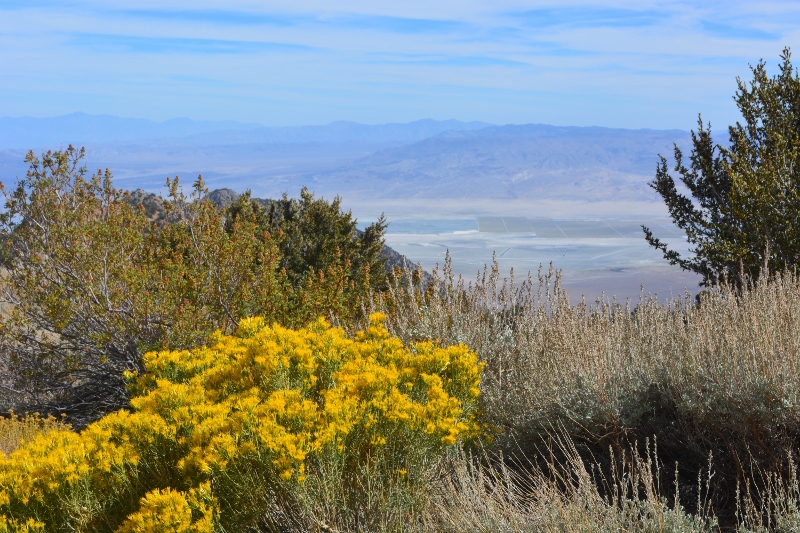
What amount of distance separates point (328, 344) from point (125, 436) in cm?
95

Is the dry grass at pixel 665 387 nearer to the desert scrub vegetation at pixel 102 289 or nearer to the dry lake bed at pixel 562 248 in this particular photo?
the desert scrub vegetation at pixel 102 289

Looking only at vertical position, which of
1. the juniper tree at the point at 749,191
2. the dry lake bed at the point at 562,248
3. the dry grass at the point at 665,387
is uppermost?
the juniper tree at the point at 749,191

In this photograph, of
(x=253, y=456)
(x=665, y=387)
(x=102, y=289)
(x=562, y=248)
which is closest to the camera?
(x=253, y=456)

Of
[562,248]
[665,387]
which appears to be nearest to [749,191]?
[665,387]

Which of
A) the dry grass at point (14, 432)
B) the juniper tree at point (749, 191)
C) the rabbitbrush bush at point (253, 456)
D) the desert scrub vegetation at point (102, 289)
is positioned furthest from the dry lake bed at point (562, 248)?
the rabbitbrush bush at point (253, 456)

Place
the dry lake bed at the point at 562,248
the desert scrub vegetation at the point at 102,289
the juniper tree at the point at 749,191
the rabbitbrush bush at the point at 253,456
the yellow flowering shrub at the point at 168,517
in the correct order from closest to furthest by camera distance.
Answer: the yellow flowering shrub at the point at 168,517 < the rabbitbrush bush at the point at 253,456 < the desert scrub vegetation at the point at 102,289 < the juniper tree at the point at 749,191 < the dry lake bed at the point at 562,248

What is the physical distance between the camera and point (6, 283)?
678 centimetres

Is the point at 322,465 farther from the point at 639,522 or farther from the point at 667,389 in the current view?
the point at 667,389

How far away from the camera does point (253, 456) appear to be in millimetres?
2443

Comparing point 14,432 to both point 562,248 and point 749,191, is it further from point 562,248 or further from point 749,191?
point 562,248

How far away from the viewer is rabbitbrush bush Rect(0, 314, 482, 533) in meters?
2.43

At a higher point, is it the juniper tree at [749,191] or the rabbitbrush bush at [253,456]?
the juniper tree at [749,191]

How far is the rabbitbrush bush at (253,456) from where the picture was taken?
2430mm

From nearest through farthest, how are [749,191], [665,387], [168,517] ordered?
[168,517]
[665,387]
[749,191]
